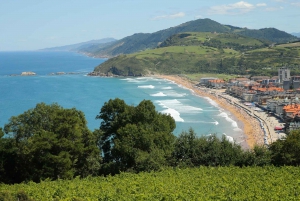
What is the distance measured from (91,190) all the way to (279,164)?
1363 cm

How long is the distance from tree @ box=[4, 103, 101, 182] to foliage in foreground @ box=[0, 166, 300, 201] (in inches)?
88.3

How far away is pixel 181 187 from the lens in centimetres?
1806

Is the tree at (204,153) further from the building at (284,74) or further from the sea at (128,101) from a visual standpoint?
the building at (284,74)

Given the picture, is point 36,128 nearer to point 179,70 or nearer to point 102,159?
point 102,159

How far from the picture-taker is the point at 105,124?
91.7 ft

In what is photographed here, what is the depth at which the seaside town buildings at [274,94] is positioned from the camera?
55.7 meters

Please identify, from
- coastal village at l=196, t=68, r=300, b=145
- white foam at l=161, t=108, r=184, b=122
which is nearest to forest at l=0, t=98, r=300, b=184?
coastal village at l=196, t=68, r=300, b=145

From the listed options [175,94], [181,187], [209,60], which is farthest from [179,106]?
[209,60]

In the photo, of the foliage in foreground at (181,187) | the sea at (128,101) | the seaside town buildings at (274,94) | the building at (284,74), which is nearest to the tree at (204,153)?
the foliage in foreground at (181,187)

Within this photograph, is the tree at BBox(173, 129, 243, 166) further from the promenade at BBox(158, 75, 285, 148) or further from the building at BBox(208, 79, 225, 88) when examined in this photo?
the building at BBox(208, 79, 225, 88)

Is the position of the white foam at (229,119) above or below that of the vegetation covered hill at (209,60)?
below

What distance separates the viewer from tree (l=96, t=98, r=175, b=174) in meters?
23.7

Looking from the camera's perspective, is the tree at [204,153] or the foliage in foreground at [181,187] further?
the tree at [204,153]

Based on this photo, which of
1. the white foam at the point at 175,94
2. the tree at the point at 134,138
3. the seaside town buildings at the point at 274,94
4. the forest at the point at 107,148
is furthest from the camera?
the white foam at the point at 175,94
